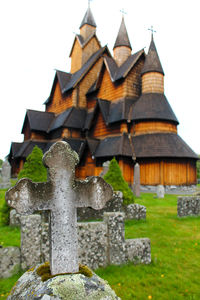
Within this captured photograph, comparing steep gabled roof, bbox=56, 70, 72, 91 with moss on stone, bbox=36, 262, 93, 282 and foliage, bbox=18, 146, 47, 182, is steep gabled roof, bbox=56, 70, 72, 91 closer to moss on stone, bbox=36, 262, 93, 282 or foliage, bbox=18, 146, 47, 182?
foliage, bbox=18, 146, 47, 182

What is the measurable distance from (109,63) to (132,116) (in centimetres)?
824

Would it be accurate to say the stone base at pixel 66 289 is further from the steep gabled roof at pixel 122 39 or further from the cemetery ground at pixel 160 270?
the steep gabled roof at pixel 122 39

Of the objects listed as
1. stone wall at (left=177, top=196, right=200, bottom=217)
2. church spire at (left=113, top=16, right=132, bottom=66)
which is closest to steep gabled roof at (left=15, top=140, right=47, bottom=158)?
church spire at (left=113, top=16, right=132, bottom=66)

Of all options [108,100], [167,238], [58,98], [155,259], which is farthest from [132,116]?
[155,259]

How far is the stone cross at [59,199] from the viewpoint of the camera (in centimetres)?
242

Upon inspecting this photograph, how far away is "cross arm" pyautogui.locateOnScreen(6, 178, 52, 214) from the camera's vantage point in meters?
2.36

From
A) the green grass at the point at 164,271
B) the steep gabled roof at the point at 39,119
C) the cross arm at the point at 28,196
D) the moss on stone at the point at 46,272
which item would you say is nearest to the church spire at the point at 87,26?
the steep gabled roof at the point at 39,119

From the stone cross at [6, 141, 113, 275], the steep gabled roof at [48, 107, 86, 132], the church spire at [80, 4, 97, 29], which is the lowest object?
the stone cross at [6, 141, 113, 275]

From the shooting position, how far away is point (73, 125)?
2684 cm

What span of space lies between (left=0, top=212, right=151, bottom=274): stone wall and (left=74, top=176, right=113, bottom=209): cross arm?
2.13 meters

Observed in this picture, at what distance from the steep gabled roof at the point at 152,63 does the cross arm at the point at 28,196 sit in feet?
75.7

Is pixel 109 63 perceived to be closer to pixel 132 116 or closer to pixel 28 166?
pixel 132 116

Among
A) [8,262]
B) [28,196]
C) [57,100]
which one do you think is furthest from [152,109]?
[28,196]

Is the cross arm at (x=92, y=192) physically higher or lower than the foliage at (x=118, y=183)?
higher
